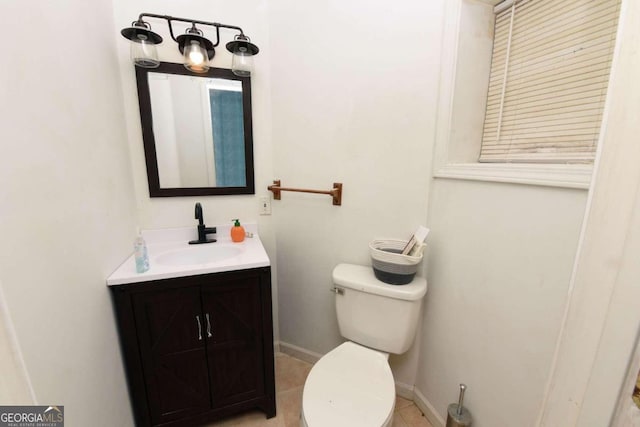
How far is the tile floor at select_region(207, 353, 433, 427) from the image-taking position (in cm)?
132

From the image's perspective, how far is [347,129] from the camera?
4.29 ft

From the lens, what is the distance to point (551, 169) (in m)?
0.75

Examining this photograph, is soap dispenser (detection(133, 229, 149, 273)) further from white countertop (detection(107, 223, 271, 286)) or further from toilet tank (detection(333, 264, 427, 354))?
toilet tank (detection(333, 264, 427, 354))

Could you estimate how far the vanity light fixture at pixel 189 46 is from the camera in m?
1.12

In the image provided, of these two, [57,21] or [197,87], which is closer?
[57,21]

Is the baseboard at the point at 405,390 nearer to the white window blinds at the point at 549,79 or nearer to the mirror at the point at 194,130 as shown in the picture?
the white window blinds at the point at 549,79

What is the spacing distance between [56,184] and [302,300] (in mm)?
1286

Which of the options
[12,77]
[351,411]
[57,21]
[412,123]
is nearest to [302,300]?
[351,411]

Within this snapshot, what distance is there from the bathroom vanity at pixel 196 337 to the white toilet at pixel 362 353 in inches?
14.4

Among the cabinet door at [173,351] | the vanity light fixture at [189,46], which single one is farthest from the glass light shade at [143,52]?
the cabinet door at [173,351]

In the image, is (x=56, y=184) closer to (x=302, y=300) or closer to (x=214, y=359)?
(x=214, y=359)

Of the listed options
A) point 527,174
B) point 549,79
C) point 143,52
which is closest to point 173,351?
point 143,52

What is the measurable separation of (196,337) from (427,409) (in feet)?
4.01

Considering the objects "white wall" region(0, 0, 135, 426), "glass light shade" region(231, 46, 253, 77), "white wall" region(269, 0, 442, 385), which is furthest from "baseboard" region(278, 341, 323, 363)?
"glass light shade" region(231, 46, 253, 77)
